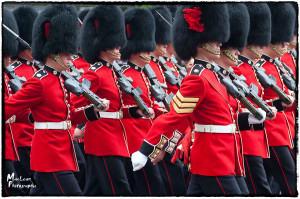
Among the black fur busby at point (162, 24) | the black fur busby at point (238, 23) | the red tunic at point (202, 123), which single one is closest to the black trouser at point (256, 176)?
the black fur busby at point (238, 23)

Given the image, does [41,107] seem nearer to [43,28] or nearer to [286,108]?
[43,28]

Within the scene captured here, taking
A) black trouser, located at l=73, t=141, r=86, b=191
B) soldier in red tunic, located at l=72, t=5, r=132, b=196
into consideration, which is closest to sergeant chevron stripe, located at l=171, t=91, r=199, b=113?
soldier in red tunic, located at l=72, t=5, r=132, b=196

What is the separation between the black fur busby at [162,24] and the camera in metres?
7.97

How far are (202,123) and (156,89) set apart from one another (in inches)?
67.9

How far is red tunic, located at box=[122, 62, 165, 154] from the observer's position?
21.7 ft

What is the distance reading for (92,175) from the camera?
6352 millimetres

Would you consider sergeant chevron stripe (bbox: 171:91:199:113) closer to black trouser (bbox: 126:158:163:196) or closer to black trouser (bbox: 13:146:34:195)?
black trouser (bbox: 13:146:34:195)

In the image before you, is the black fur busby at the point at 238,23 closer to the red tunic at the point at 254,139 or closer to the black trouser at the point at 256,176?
the red tunic at the point at 254,139

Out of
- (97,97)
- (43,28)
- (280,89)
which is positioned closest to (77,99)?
(97,97)

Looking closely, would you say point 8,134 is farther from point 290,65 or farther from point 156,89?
point 290,65

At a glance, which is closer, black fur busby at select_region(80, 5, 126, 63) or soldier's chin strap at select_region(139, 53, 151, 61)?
black fur busby at select_region(80, 5, 126, 63)

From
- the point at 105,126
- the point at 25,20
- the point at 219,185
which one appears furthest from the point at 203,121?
the point at 25,20

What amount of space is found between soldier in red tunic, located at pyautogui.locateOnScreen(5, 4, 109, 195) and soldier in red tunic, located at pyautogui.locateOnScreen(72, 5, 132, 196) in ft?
1.11

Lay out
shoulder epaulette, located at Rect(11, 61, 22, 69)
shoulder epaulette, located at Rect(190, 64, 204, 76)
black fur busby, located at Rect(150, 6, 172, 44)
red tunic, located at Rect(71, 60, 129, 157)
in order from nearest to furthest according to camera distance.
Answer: shoulder epaulette, located at Rect(190, 64, 204, 76) → red tunic, located at Rect(71, 60, 129, 157) → shoulder epaulette, located at Rect(11, 61, 22, 69) → black fur busby, located at Rect(150, 6, 172, 44)
